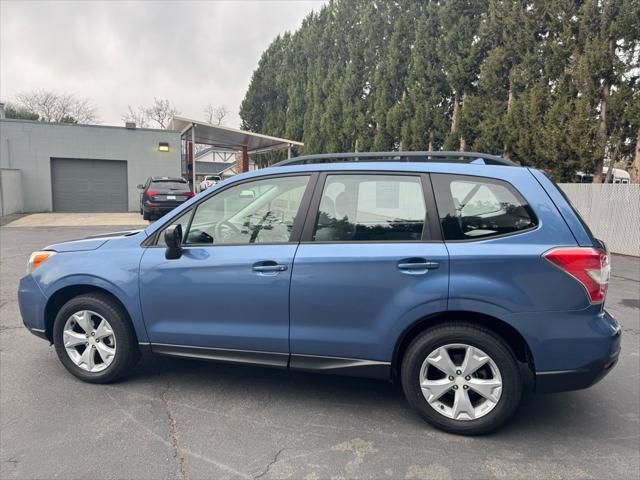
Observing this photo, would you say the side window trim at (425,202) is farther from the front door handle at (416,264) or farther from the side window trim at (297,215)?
the front door handle at (416,264)

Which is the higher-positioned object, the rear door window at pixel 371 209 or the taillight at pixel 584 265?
the rear door window at pixel 371 209

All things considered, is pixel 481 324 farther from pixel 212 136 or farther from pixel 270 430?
pixel 212 136

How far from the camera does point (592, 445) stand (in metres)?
2.91

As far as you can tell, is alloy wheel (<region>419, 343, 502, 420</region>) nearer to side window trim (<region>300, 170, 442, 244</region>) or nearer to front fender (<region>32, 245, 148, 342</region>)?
side window trim (<region>300, 170, 442, 244</region>)

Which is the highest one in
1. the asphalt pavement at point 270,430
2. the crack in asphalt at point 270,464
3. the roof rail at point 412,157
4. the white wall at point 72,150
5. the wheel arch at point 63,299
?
the white wall at point 72,150

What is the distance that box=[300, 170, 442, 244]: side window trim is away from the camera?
297 cm

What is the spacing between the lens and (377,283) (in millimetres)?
2934

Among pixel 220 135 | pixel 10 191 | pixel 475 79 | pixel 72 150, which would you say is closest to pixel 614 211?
pixel 475 79

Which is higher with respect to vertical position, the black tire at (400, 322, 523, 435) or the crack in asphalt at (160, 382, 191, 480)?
the black tire at (400, 322, 523, 435)

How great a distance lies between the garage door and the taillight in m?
21.8

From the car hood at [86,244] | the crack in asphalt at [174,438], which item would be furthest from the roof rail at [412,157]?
the crack in asphalt at [174,438]

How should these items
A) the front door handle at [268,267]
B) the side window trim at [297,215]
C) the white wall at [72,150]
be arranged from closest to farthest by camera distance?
the front door handle at [268,267] < the side window trim at [297,215] < the white wall at [72,150]

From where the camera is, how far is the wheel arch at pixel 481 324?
2.88 metres

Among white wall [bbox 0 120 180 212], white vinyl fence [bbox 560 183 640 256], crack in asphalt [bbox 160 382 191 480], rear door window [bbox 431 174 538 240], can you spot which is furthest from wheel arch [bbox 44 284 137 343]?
white wall [bbox 0 120 180 212]
